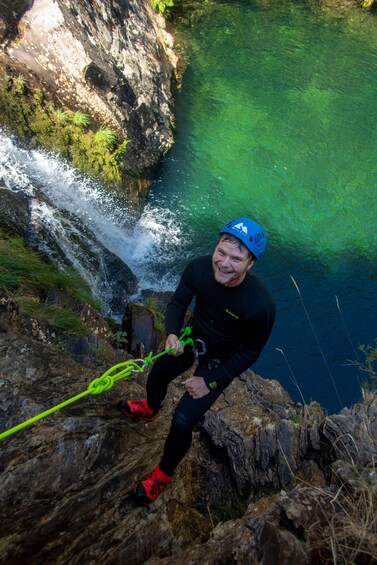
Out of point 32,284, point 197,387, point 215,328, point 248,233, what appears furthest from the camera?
point 32,284

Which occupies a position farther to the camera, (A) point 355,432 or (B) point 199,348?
(A) point 355,432

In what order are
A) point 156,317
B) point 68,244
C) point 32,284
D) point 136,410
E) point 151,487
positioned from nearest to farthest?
point 151,487 < point 136,410 < point 32,284 < point 156,317 < point 68,244

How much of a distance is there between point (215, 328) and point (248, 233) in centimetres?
85

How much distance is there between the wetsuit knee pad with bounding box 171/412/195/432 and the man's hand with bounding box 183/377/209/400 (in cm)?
17

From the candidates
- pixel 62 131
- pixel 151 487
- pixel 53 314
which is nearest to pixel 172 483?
pixel 151 487

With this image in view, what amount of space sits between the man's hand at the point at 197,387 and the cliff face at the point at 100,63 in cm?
780

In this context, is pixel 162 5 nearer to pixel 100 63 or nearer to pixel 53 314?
pixel 100 63

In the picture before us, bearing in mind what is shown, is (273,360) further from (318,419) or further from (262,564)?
(262,564)

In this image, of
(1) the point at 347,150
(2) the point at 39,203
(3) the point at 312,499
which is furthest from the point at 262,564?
(1) the point at 347,150

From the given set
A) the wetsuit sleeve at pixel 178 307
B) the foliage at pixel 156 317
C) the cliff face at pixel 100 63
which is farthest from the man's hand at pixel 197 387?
the cliff face at pixel 100 63

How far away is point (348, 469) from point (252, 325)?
3.85 ft

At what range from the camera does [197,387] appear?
3.37 meters

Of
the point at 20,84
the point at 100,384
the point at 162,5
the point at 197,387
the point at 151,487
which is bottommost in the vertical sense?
the point at 151,487

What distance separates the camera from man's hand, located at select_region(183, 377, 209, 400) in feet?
11.1
